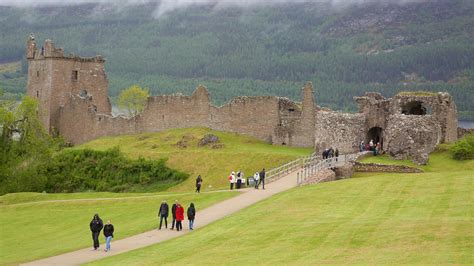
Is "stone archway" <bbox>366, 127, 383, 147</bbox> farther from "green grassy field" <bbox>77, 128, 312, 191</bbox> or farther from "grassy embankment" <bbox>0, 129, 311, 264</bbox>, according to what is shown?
"grassy embankment" <bbox>0, 129, 311, 264</bbox>

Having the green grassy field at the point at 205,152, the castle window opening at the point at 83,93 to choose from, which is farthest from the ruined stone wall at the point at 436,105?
the castle window opening at the point at 83,93

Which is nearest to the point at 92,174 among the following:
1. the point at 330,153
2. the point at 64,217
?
the point at 330,153

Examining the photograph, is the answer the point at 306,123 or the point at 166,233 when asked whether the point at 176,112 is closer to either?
the point at 306,123

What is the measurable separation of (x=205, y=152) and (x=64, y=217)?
26.5 meters

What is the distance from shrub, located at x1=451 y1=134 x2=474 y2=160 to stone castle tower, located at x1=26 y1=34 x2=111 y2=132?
136 ft

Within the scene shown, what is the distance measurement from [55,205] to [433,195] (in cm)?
2446

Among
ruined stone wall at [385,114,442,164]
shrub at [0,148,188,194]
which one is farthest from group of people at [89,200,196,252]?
shrub at [0,148,188,194]

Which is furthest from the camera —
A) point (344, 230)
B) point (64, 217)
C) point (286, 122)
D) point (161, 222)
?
point (286, 122)

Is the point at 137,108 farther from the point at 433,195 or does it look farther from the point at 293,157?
the point at 433,195

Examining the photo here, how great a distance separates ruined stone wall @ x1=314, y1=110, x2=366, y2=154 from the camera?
70125 millimetres

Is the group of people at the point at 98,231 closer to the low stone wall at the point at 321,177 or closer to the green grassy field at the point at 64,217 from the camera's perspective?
the green grassy field at the point at 64,217

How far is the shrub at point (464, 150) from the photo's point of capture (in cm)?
6406

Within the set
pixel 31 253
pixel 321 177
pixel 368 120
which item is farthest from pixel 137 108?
pixel 31 253

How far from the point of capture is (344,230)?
38.8m
